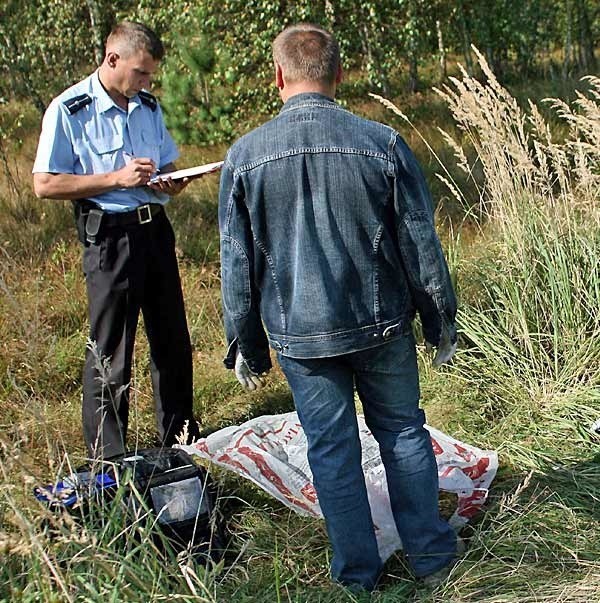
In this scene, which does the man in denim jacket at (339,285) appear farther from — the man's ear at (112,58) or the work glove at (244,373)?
the man's ear at (112,58)

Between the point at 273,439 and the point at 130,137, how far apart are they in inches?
60.9

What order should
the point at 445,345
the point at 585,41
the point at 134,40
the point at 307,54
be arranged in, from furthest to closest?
the point at 585,41 → the point at 134,40 → the point at 445,345 → the point at 307,54

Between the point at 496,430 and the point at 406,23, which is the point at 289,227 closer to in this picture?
the point at 496,430

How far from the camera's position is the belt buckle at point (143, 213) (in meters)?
3.76

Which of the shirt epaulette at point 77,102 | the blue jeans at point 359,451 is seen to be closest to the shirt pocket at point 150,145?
the shirt epaulette at point 77,102

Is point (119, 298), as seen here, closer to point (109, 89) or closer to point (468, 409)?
point (109, 89)

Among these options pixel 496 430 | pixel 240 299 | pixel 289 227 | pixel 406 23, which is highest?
pixel 406 23

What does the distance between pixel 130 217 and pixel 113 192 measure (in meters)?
0.14

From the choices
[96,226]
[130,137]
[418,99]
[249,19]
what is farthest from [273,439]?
[418,99]

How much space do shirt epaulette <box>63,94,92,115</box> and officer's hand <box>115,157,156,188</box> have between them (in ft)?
1.06

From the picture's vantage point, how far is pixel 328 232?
2.54 meters

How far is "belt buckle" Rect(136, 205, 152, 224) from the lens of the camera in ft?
12.3

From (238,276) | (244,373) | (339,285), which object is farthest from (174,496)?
(339,285)

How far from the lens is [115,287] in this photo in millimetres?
3721
